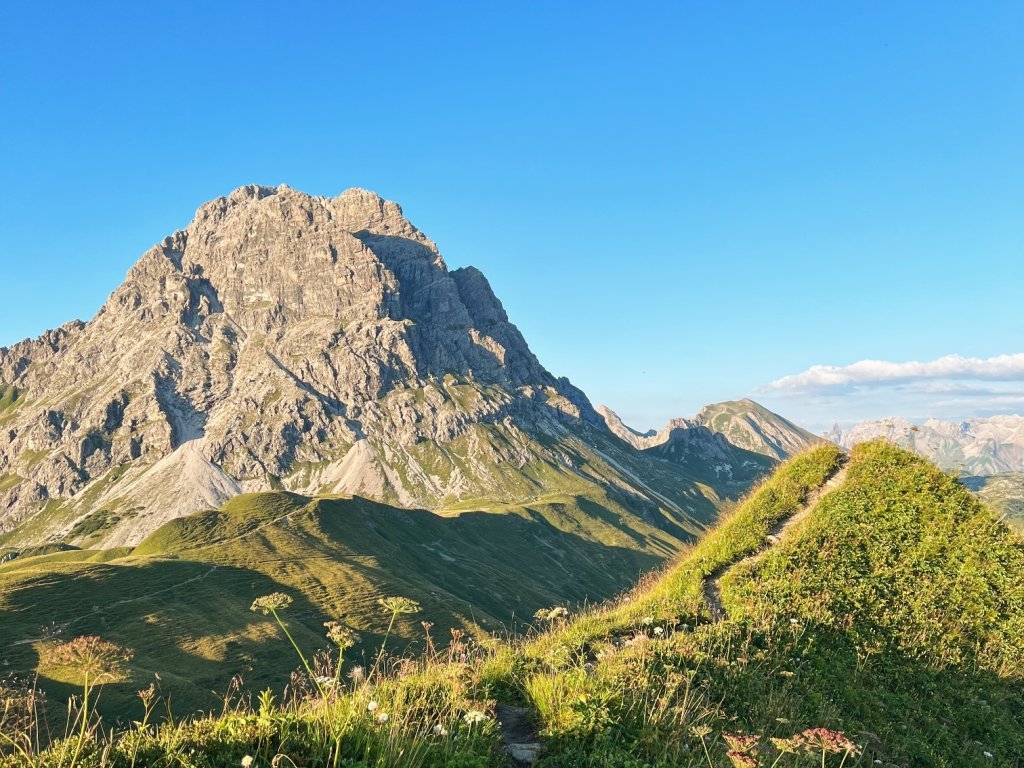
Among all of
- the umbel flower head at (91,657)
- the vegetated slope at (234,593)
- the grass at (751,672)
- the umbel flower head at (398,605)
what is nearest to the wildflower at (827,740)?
the grass at (751,672)

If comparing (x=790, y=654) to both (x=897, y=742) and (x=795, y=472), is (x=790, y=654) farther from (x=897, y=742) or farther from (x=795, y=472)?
(x=795, y=472)

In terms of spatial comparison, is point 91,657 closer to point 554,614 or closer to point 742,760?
point 742,760

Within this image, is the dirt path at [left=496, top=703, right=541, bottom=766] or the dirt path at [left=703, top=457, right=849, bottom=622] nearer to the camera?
the dirt path at [left=496, top=703, right=541, bottom=766]

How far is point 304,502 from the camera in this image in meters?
161

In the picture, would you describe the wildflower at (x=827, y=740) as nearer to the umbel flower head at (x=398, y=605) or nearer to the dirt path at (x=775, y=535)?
the umbel flower head at (x=398, y=605)

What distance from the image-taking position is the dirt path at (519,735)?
905 centimetres

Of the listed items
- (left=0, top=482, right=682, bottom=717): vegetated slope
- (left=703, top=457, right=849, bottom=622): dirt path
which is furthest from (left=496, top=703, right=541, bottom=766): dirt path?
(left=0, top=482, right=682, bottom=717): vegetated slope

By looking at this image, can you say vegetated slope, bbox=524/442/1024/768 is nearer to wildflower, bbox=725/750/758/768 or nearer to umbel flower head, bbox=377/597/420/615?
wildflower, bbox=725/750/758/768

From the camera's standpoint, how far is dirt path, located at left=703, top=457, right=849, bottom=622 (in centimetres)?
1738

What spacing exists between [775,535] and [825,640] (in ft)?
20.2

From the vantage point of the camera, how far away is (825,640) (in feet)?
51.0

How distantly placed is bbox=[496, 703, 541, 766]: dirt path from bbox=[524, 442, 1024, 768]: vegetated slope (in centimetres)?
32

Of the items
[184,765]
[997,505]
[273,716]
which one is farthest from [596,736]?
[997,505]

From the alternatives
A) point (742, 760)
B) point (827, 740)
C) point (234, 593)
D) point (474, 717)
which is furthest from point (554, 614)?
point (234, 593)
